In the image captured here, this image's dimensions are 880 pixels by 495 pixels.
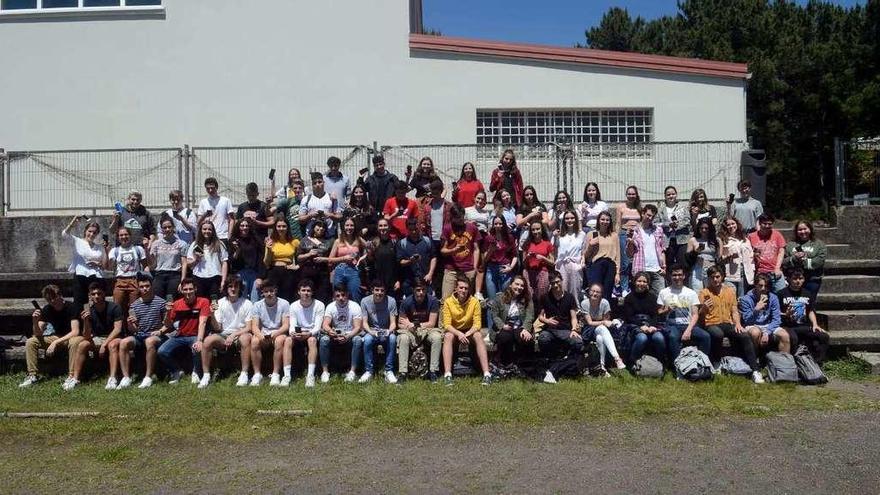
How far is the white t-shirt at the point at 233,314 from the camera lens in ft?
33.9

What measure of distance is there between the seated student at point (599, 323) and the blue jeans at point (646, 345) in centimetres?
19

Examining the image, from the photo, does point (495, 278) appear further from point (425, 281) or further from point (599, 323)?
point (599, 323)

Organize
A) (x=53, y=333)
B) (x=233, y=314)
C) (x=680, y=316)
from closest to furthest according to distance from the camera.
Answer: (x=680, y=316) → (x=233, y=314) → (x=53, y=333)

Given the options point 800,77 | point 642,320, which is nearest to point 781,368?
point 642,320

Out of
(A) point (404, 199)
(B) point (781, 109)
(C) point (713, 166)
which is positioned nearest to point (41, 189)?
(A) point (404, 199)

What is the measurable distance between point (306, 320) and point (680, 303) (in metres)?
4.76

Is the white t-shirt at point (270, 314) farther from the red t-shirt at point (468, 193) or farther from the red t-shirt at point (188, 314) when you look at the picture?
the red t-shirt at point (468, 193)

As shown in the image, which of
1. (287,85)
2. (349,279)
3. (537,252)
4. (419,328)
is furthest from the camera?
(287,85)

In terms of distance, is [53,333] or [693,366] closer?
[693,366]

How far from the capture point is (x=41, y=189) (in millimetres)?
14352

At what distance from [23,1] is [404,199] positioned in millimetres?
10661

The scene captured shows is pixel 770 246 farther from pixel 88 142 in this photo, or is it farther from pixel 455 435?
pixel 88 142

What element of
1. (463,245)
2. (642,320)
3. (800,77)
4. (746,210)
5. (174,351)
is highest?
(800,77)

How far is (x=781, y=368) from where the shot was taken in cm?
966
